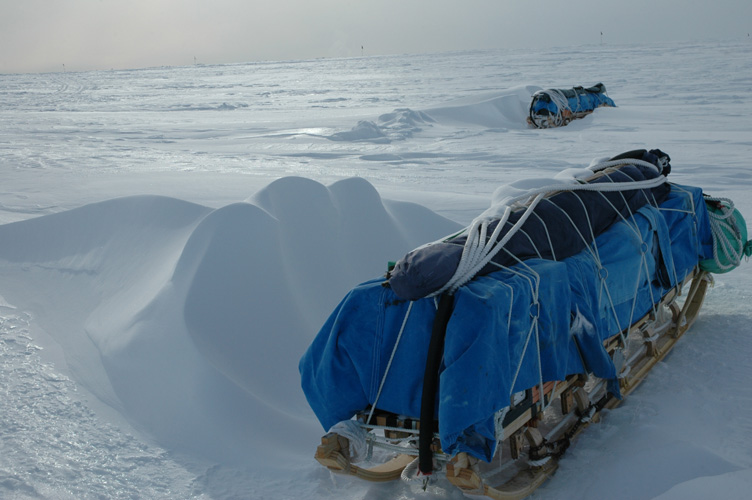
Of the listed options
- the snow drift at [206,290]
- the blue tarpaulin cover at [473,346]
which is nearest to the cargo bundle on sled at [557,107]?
the snow drift at [206,290]

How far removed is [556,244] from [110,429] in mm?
2356

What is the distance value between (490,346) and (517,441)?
2.19 feet

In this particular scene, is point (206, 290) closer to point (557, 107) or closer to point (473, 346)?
point (473, 346)

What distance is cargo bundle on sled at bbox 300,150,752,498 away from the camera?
233 cm

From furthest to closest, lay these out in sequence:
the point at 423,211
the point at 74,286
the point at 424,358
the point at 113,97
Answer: the point at 113,97 < the point at 423,211 < the point at 74,286 < the point at 424,358

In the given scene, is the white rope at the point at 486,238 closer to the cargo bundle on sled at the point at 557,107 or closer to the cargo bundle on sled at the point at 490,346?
the cargo bundle on sled at the point at 490,346

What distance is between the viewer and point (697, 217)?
13.6ft

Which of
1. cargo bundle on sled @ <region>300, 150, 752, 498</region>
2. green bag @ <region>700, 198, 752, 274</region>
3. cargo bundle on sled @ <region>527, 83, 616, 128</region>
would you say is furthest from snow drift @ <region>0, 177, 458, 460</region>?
cargo bundle on sled @ <region>527, 83, 616, 128</region>

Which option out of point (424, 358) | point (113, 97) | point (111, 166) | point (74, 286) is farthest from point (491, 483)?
point (113, 97)

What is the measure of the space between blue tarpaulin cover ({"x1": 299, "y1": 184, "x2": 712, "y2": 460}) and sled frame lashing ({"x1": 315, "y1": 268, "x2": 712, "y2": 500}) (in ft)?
0.25

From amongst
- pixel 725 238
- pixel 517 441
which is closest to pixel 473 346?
pixel 517 441

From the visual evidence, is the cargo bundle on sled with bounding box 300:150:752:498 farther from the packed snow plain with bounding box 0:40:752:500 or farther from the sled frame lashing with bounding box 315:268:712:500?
the packed snow plain with bounding box 0:40:752:500

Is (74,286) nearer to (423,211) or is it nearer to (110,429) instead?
(110,429)

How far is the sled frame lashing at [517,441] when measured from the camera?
8.12ft
